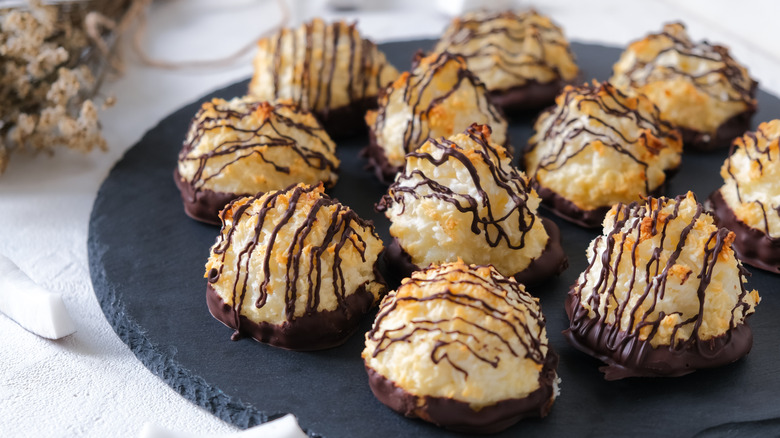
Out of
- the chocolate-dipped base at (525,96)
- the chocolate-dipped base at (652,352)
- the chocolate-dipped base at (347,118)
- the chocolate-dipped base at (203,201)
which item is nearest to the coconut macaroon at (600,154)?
the chocolate-dipped base at (525,96)

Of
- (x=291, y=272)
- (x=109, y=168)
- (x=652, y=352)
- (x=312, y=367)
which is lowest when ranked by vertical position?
(x=109, y=168)

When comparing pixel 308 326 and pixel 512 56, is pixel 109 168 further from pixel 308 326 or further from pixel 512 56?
pixel 512 56

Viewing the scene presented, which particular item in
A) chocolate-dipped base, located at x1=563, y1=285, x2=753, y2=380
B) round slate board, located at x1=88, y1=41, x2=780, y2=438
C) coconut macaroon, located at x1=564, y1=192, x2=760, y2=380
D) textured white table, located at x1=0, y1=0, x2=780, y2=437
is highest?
coconut macaroon, located at x1=564, y1=192, x2=760, y2=380

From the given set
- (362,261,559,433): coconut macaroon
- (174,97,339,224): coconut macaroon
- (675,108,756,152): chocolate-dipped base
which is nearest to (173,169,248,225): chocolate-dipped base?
(174,97,339,224): coconut macaroon

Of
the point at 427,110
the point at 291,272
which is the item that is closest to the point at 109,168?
the point at 427,110

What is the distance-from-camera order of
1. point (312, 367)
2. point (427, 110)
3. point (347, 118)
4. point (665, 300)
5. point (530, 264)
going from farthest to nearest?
point (347, 118) < point (427, 110) < point (530, 264) < point (312, 367) < point (665, 300)

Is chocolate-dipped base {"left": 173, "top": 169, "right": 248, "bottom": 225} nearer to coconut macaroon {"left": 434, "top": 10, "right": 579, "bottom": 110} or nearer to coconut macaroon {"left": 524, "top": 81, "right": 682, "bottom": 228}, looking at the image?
coconut macaroon {"left": 524, "top": 81, "right": 682, "bottom": 228}
